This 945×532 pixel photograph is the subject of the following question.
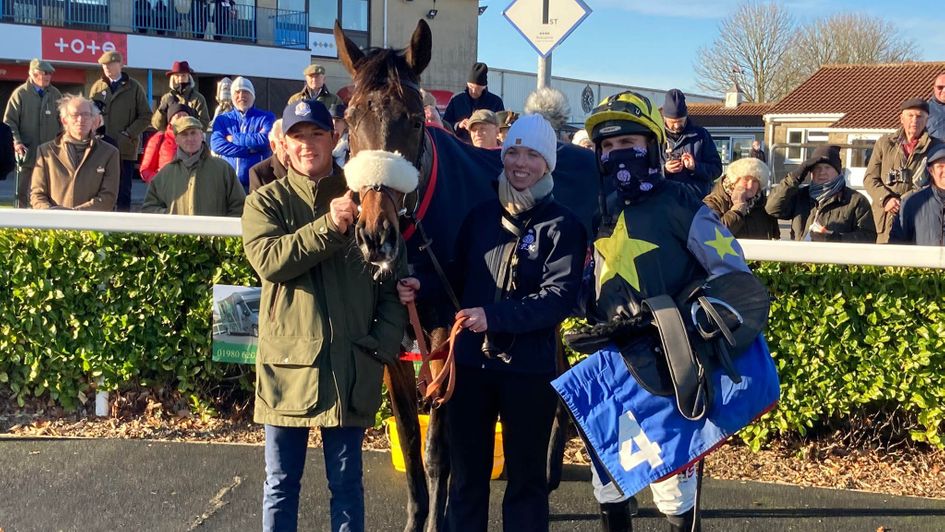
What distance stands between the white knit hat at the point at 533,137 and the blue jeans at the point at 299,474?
1227 mm

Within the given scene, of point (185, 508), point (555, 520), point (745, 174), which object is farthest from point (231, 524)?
point (745, 174)

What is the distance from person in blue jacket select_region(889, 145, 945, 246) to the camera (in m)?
6.13

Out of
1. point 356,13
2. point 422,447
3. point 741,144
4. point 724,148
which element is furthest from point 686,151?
point 741,144

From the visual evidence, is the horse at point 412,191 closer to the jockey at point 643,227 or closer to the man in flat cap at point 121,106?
the jockey at point 643,227

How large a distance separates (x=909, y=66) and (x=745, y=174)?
3400 cm

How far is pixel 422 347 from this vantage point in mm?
4047

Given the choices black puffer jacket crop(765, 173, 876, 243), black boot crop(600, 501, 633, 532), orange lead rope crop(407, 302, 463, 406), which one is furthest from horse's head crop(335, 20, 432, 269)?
black puffer jacket crop(765, 173, 876, 243)

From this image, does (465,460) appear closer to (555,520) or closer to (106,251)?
(555,520)

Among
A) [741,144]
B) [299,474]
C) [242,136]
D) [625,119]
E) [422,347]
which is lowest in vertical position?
[299,474]

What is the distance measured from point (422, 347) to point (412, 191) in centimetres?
71

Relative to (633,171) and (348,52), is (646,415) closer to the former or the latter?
(633,171)

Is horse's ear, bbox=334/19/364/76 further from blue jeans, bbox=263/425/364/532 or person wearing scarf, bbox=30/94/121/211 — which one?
person wearing scarf, bbox=30/94/121/211

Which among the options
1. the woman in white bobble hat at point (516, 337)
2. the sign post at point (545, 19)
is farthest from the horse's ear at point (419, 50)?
the sign post at point (545, 19)

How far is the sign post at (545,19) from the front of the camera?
7000mm
